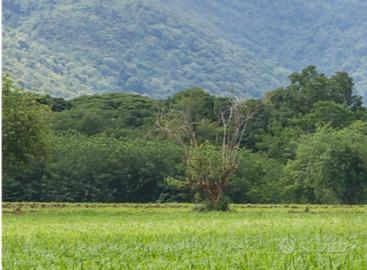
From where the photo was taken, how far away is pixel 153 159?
7419cm

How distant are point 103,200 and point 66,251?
58.3 meters

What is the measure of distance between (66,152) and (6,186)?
20.5 feet

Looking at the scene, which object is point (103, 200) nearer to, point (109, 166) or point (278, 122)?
point (109, 166)

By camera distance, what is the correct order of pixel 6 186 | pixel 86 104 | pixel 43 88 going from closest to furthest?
pixel 6 186
pixel 86 104
pixel 43 88

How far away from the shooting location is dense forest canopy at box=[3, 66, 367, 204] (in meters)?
48.7

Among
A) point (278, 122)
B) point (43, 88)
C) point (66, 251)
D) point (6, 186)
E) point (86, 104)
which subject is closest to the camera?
point (66, 251)

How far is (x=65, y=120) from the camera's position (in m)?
93.6

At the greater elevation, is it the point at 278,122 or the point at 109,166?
the point at 278,122

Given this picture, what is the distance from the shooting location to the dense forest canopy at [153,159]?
4872 cm

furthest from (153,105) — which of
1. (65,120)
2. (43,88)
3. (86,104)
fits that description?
(43,88)

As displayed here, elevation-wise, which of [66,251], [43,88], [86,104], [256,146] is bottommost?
[66,251]

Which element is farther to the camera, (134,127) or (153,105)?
(153,105)

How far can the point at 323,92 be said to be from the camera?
4257 inches

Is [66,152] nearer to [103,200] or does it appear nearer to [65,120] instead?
[103,200]
